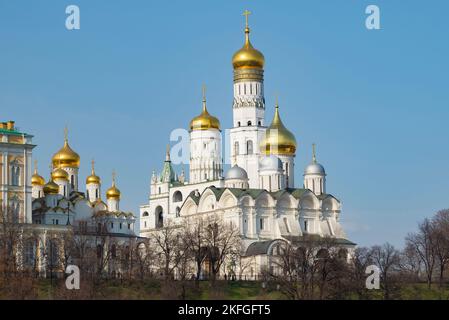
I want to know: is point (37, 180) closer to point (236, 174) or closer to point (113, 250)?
point (113, 250)

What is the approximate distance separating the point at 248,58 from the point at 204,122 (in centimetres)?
611

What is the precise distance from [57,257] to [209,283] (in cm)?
1260

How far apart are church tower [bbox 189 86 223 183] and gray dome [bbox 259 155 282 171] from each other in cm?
556

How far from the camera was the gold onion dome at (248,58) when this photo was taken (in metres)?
106

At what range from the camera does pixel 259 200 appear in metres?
100

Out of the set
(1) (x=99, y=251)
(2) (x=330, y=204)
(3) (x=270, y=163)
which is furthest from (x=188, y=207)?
(1) (x=99, y=251)

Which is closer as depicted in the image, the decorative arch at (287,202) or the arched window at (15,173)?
the arched window at (15,173)

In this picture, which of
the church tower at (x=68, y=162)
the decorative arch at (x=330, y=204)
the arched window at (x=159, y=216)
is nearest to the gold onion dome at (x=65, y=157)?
the church tower at (x=68, y=162)

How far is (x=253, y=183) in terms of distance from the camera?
106250 millimetres

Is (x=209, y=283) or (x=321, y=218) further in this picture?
(x=321, y=218)

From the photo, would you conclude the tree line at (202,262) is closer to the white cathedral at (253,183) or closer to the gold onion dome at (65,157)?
the white cathedral at (253,183)

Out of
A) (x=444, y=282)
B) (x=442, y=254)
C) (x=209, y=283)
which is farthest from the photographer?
(x=442, y=254)
